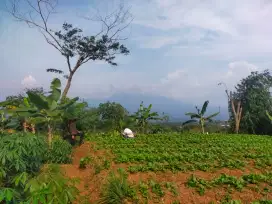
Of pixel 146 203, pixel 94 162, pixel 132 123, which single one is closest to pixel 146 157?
pixel 94 162

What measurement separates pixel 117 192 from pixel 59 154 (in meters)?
2.99

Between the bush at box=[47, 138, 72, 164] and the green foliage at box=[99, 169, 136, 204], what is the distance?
8.08 feet

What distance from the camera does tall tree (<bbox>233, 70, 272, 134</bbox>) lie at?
2336cm

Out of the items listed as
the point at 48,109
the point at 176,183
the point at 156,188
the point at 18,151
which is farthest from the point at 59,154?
the point at 18,151

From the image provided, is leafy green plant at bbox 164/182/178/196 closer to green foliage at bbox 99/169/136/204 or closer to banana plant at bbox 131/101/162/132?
green foliage at bbox 99/169/136/204

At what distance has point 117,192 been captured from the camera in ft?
18.2

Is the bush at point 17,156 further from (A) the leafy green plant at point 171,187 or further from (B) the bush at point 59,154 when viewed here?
(B) the bush at point 59,154

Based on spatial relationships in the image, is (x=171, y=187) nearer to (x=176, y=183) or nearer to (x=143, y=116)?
(x=176, y=183)

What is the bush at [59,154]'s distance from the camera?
7.88 meters

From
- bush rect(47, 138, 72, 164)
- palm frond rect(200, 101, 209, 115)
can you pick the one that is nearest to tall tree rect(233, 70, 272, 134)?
palm frond rect(200, 101, 209, 115)

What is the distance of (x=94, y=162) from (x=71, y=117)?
8.18 feet

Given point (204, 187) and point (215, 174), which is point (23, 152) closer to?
point (204, 187)

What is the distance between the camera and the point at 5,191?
3.40m

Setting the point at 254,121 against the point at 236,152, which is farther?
the point at 254,121
